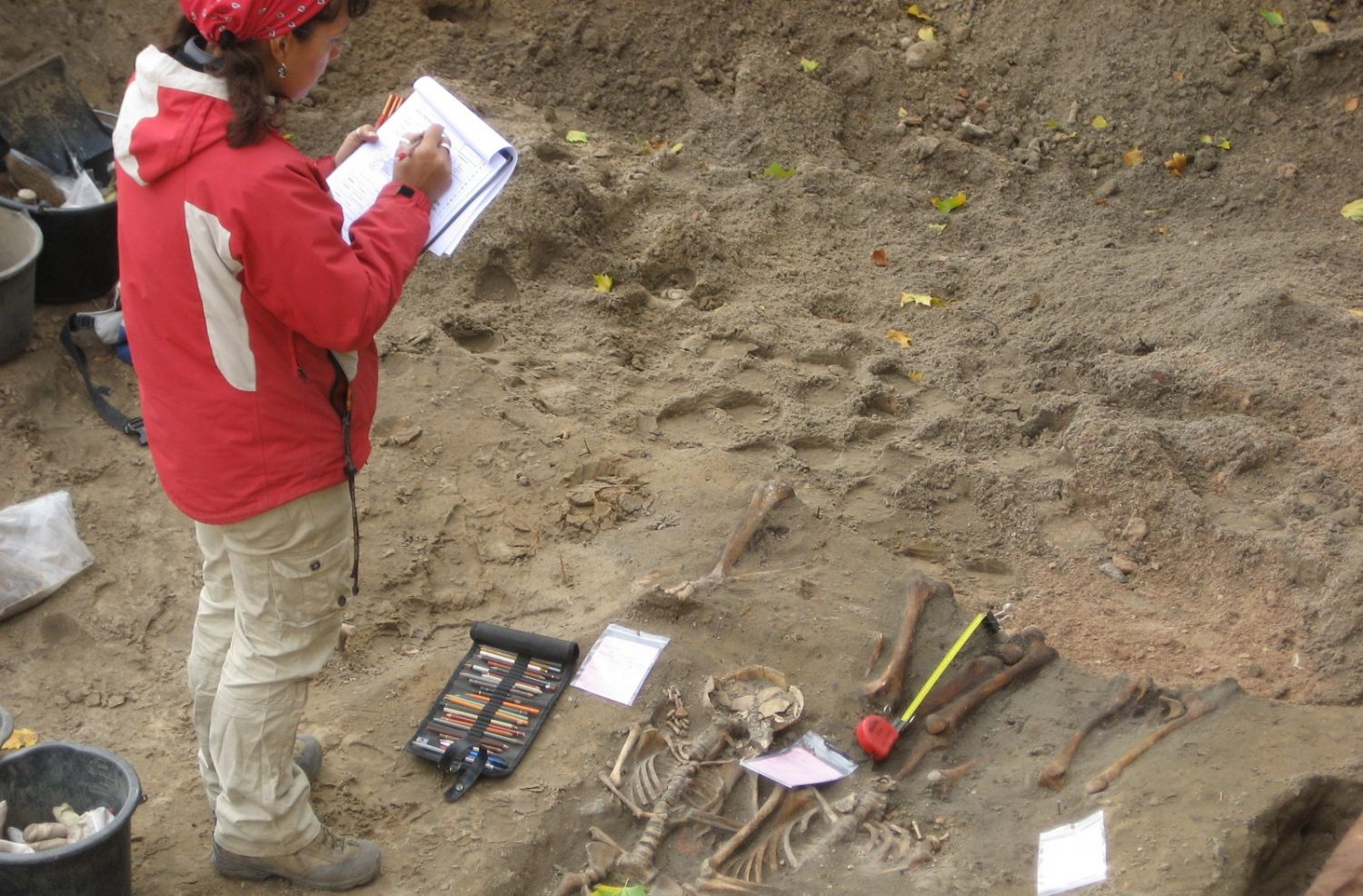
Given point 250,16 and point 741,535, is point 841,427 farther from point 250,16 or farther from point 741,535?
point 250,16

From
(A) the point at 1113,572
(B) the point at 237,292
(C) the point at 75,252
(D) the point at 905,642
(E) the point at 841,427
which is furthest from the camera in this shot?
(C) the point at 75,252

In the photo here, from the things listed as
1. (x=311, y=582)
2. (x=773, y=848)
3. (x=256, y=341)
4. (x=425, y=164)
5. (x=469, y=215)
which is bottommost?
(x=773, y=848)

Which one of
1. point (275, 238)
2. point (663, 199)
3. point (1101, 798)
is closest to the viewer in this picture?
point (275, 238)

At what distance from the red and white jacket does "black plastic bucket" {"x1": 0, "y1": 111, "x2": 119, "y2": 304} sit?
3.02 meters

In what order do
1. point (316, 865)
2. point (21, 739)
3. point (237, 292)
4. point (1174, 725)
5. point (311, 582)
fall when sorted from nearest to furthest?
point (237, 292) < point (311, 582) < point (316, 865) < point (1174, 725) < point (21, 739)

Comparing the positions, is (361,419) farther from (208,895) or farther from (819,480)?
(819,480)

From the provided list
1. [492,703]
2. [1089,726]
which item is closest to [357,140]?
[492,703]

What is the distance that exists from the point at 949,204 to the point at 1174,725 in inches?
163

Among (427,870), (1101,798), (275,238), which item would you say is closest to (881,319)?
(1101,798)

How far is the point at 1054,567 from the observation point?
4598 mm

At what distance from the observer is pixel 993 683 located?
3740 millimetres

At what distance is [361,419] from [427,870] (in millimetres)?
1270

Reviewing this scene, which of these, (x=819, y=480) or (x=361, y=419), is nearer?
(x=361, y=419)

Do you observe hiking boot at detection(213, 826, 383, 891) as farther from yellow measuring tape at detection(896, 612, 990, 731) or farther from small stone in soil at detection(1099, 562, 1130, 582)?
small stone in soil at detection(1099, 562, 1130, 582)
